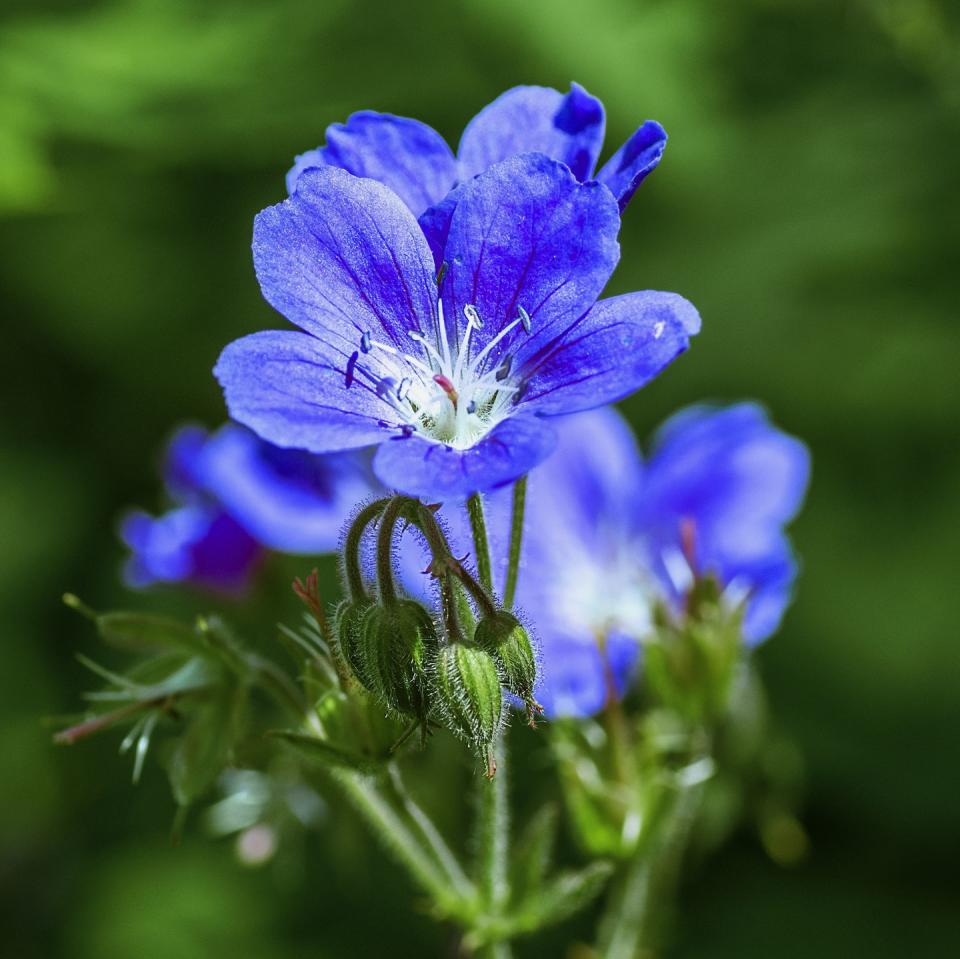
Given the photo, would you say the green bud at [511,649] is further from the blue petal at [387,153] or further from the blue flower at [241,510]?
the blue flower at [241,510]

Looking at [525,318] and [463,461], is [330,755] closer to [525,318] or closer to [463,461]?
[463,461]

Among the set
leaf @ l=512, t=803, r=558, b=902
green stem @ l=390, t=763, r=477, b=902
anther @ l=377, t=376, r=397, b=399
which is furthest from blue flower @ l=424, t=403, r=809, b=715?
anther @ l=377, t=376, r=397, b=399

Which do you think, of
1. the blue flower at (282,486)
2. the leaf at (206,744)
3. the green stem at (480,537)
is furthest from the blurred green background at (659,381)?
the green stem at (480,537)

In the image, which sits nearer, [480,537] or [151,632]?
[480,537]

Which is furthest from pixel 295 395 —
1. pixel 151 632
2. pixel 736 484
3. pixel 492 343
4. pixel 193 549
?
pixel 736 484

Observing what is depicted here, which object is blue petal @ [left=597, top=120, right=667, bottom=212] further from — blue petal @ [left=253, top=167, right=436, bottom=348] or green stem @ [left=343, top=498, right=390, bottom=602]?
green stem @ [left=343, top=498, right=390, bottom=602]

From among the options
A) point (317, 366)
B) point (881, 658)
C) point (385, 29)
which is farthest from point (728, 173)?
point (317, 366)
